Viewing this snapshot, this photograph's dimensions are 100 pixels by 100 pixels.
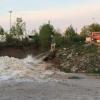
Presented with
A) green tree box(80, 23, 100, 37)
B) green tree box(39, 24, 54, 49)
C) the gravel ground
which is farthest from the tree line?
the gravel ground

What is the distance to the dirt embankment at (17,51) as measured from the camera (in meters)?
47.5

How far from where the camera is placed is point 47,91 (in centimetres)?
1593

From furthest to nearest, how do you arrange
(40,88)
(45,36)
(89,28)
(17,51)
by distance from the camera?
(89,28) → (45,36) → (17,51) → (40,88)

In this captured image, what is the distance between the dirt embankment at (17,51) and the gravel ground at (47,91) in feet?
92.4

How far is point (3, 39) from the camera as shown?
55.5 meters

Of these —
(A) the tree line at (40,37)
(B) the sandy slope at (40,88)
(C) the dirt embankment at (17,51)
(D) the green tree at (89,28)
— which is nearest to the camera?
(B) the sandy slope at (40,88)

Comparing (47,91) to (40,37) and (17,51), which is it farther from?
(40,37)

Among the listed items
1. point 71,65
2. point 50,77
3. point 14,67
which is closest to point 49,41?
point 71,65

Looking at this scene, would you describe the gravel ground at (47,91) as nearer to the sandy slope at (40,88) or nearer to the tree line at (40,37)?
the sandy slope at (40,88)

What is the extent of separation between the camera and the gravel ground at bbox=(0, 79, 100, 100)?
46.6 feet

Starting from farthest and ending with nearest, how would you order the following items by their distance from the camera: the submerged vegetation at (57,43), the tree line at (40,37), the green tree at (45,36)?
the green tree at (45,36), the tree line at (40,37), the submerged vegetation at (57,43)

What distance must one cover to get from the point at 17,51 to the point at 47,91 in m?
33.9

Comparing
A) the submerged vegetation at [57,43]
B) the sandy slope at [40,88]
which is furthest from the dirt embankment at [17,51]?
the sandy slope at [40,88]

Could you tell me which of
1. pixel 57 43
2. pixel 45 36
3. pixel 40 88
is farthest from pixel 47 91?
pixel 45 36
